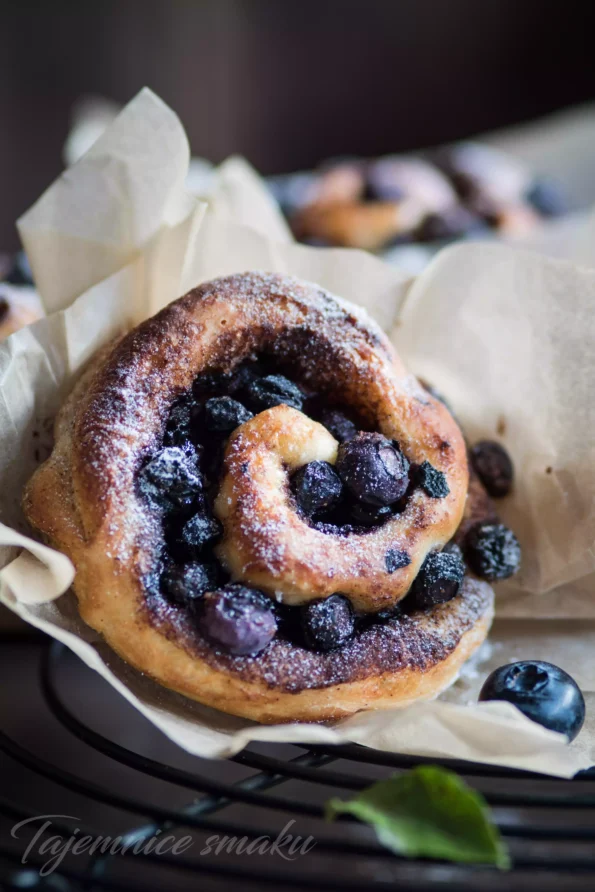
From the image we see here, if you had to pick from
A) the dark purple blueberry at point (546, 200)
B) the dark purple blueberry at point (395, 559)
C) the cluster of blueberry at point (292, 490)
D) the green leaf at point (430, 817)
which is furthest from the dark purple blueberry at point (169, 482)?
the dark purple blueberry at point (546, 200)

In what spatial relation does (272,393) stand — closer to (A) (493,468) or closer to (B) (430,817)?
(A) (493,468)

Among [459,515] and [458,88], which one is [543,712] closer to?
[459,515]

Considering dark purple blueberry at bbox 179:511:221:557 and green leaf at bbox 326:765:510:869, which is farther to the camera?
dark purple blueberry at bbox 179:511:221:557

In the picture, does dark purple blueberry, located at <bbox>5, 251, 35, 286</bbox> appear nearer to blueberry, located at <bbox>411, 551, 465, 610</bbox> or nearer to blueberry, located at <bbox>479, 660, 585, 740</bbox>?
blueberry, located at <bbox>411, 551, 465, 610</bbox>

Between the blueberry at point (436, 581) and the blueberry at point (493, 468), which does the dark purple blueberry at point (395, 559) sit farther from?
the blueberry at point (493, 468)

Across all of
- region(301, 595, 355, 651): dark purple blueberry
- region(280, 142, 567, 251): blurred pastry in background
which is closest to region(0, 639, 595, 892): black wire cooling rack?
region(301, 595, 355, 651): dark purple blueberry

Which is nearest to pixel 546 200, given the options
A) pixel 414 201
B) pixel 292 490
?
pixel 414 201
